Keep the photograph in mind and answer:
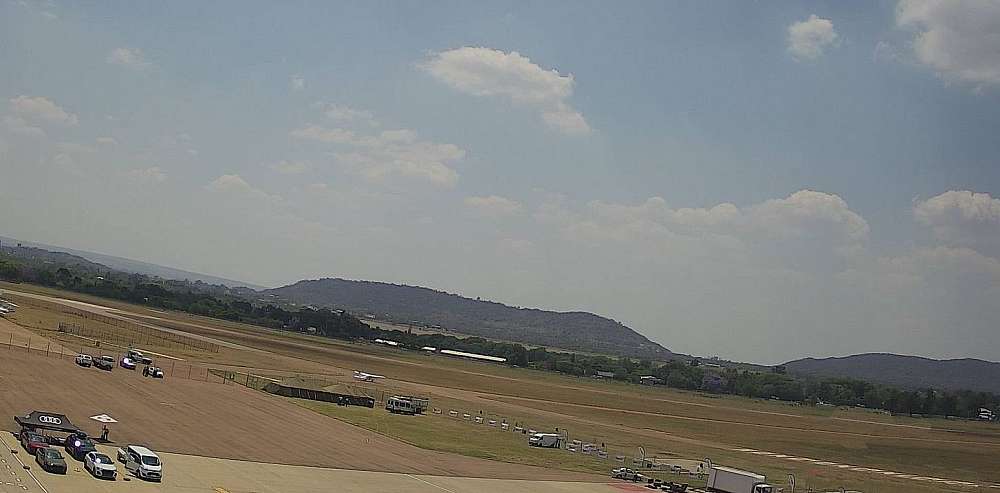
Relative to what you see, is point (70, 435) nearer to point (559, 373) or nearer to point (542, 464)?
point (542, 464)

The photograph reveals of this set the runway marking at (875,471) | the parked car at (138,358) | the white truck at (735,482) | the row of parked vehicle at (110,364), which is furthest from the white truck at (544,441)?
the parked car at (138,358)

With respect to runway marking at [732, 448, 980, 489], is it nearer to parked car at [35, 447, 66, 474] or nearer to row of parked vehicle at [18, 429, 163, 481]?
row of parked vehicle at [18, 429, 163, 481]

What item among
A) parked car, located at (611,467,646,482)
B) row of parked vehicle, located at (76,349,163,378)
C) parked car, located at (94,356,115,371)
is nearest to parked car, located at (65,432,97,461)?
parked car, located at (611,467,646,482)

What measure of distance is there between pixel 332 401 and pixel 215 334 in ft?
230

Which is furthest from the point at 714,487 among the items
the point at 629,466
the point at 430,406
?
the point at 430,406

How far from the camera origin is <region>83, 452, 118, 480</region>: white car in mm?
34781

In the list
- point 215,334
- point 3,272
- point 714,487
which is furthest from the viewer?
point 3,272

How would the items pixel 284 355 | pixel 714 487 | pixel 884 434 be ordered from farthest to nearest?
pixel 284 355, pixel 884 434, pixel 714 487

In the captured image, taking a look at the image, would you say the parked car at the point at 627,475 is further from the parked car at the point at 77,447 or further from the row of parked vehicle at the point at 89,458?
the parked car at the point at 77,447

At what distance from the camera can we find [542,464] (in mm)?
54750

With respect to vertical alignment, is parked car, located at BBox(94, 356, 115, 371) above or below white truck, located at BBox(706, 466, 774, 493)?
below

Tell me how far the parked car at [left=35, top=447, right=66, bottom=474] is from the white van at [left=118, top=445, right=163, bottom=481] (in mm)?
2502

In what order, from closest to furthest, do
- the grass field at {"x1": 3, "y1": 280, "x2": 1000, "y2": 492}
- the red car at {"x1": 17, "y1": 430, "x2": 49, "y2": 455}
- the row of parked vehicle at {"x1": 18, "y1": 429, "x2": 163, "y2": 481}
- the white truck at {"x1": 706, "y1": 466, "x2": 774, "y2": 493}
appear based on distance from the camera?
the row of parked vehicle at {"x1": 18, "y1": 429, "x2": 163, "y2": 481} → the red car at {"x1": 17, "y1": 430, "x2": 49, "y2": 455} → the white truck at {"x1": 706, "y1": 466, "x2": 774, "y2": 493} → the grass field at {"x1": 3, "y1": 280, "x2": 1000, "y2": 492}

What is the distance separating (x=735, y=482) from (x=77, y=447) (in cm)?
3340
